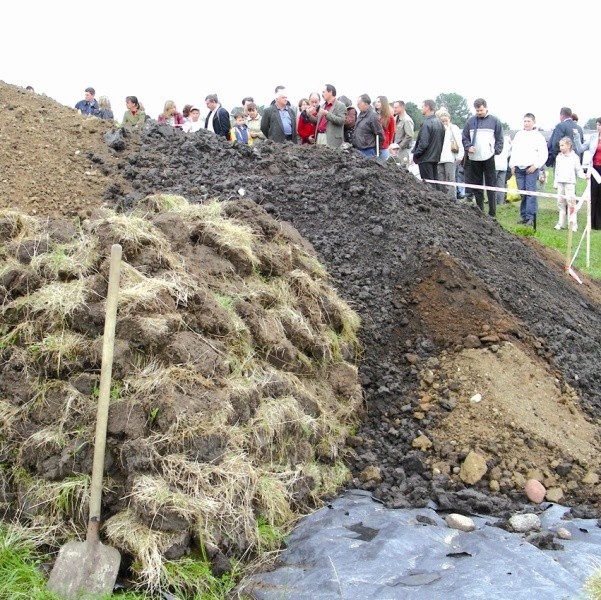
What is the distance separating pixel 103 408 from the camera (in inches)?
157

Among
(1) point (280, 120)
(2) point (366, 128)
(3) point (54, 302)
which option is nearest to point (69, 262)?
(3) point (54, 302)

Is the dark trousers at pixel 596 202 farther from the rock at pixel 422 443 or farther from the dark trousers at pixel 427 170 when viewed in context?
the rock at pixel 422 443

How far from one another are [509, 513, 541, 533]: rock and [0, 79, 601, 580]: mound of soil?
143 millimetres

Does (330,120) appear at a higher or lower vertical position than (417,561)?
higher

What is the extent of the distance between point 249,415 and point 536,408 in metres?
2.28

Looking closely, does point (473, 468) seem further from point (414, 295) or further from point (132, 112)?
point (132, 112)

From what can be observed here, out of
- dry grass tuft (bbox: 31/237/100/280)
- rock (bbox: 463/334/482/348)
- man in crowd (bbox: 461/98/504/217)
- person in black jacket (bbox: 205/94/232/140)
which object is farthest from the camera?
person in black jacket (bbox: 205/94/232/140)

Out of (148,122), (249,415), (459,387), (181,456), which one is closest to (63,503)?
(181,456)

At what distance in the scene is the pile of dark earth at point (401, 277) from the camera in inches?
217

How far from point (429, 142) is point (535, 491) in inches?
294

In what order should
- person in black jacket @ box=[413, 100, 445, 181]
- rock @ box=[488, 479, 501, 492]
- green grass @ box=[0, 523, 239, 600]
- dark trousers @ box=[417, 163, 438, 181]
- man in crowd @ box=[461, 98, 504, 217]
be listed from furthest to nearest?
dark trousers @ box=[417, 163, 438, 181], man in crowd @ box=[461, 98, 504, 217], person in black jacket @ box=[413, 100, 445, 181], rock @ box=[488, 479, 501, 492], green grass @ box=[0, 523, 239, 600]

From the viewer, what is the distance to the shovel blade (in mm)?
3742

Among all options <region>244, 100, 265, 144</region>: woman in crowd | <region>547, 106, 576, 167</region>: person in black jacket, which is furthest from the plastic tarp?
<region>547, 106, 576, 167</region>: person in black jacket

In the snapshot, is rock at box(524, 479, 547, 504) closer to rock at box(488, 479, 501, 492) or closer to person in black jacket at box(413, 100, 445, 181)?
rock at box(488, 479, 501, 492)
